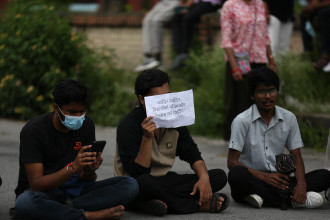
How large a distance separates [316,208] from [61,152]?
6.72 ft

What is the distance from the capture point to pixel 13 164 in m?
7.18

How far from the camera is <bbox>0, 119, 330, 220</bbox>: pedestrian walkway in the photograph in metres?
5.18

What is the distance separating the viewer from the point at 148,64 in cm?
1119

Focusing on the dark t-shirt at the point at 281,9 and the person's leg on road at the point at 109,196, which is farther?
the dark t-shirt at the point at 281,9

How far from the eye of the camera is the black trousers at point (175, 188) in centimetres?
511

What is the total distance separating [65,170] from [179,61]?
21.0ft

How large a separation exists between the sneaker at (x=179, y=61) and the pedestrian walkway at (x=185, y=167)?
69.5 inches

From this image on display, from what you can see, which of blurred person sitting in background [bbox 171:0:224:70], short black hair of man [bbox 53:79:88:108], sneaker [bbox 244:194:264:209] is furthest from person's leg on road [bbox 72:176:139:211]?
blurred person sitting in background [bbox 171:0:224:70]

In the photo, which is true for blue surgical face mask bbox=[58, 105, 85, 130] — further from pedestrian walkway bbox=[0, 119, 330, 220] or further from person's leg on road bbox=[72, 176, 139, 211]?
pedestrian walkway bbox=[0, 119, 330, 220]

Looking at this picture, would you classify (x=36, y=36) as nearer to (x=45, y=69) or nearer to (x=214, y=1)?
(x=45, y=69)

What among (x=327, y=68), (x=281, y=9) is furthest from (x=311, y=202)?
(x=281, y=9)

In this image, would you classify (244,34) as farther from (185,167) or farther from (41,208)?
(41,208)

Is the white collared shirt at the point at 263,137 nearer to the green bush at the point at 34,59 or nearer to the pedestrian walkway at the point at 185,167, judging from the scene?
the pedestrian walkway at the point at 185,167

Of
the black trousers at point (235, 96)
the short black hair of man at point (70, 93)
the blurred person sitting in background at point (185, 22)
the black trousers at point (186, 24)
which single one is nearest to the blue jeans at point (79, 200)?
the short black hair of man at point (70, 93)
